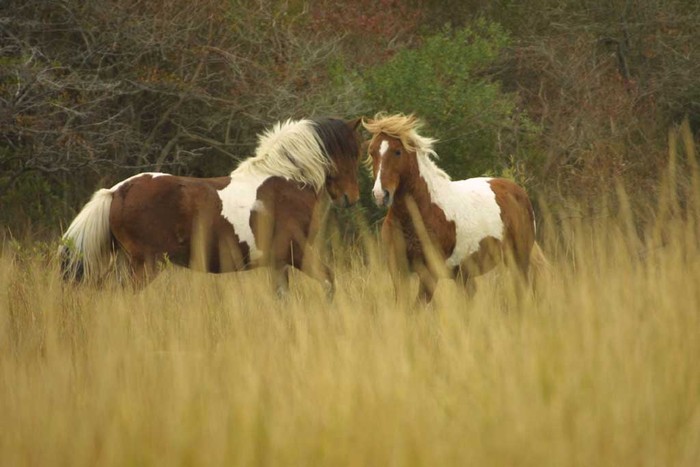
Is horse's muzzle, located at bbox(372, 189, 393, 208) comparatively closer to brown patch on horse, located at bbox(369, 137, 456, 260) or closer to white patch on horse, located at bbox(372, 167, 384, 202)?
white patch on horse, located at bbox(372, 167, 384, 202)

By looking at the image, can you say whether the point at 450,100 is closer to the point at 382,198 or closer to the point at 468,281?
the point at 468,281

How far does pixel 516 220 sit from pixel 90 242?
9.63 ft

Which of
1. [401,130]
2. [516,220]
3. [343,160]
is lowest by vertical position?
[516,220]

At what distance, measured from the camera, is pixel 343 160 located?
26.3 feet

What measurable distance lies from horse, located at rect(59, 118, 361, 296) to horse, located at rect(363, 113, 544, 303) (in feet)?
2.47

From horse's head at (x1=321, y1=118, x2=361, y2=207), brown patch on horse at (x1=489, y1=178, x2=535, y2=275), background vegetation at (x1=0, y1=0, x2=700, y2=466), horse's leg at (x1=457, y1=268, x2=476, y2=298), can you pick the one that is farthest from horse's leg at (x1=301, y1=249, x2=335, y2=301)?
brown patch on horse at (x1=489, y1=178, x2=535, y2=275)

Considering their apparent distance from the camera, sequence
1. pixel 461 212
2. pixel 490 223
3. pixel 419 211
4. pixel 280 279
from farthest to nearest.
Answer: pixel 280 279
pixel 490 223
pixel 461 212
pixel 419 211

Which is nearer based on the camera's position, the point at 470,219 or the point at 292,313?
the point at 292,313

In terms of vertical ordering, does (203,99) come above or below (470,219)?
above

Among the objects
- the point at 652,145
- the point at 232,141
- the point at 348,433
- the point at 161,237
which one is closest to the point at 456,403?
the point at 348,433

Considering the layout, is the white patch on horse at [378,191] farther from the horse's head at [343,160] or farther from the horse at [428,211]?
the horse's head at [343,160]

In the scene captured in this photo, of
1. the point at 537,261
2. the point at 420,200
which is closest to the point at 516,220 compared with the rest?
the point at 537,261

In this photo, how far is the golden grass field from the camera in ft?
10.4

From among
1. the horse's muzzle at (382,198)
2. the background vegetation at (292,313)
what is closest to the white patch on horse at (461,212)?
the background vegetation at (292,313)
